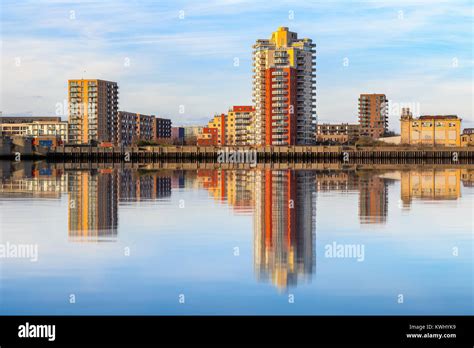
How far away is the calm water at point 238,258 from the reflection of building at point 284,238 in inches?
1.9

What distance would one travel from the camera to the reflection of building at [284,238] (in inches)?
632

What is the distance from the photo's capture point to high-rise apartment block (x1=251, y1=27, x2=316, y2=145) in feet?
597

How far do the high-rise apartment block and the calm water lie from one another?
149547 millimetres

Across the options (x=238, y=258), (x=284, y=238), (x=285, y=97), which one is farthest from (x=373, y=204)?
(x=285, y=97)

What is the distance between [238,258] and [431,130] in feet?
573

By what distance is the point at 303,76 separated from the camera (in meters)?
188

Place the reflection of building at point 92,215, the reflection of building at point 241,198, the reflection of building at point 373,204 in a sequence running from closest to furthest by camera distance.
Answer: the reflection of building at point 92,215 < the reflection of building at point 373,204 < the reflection of building at point 241,198

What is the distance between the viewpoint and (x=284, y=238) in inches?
815

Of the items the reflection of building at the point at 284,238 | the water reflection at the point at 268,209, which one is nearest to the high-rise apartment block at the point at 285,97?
the water reflection at the point at 268,209

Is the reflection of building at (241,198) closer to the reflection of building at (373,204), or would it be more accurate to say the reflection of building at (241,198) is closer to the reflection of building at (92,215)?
the reflection of building at (373,204)

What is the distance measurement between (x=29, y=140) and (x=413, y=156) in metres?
75.4

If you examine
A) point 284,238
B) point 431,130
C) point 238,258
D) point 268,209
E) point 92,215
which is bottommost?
point 238,258

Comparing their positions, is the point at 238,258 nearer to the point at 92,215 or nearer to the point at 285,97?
the point at 92,215

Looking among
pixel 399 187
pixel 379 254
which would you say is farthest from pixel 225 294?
pixel 399 187
